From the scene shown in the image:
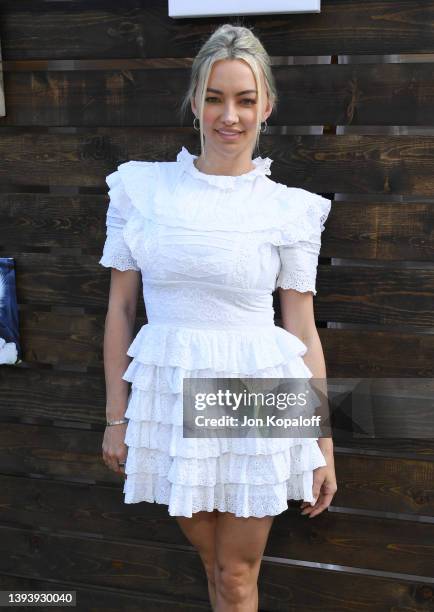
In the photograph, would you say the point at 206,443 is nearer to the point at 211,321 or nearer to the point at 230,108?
the point at 211,321

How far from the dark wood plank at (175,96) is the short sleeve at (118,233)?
543 mm

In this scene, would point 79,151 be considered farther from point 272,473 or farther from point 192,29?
point 272,473

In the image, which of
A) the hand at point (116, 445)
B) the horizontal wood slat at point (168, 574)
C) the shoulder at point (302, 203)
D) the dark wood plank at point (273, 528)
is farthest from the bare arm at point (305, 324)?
the horizontal wood slat at point (168, 574)

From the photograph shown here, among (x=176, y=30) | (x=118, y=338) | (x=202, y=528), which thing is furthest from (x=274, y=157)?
(x=202, y=528)

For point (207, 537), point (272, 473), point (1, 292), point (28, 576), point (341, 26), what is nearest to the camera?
point (272, 473)

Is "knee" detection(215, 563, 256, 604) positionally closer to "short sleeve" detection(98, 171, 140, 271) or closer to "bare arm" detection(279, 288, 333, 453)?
"bare arm" detection(279, 288, 333, 453)

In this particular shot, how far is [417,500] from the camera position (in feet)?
8.04

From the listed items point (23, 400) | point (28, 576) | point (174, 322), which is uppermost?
point (174, 322)

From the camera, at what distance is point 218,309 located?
74.3 inches

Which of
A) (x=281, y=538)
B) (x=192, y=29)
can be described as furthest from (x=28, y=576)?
(x=192, y=29)

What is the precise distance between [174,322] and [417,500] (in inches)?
46.6

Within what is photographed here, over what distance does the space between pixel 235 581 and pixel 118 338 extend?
2.59ft

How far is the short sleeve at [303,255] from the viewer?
1934 millimetres

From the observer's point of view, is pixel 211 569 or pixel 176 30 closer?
pixel 211 569
